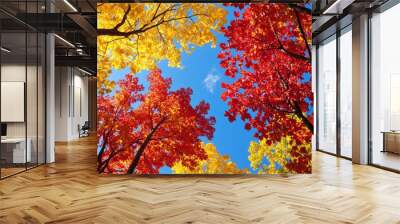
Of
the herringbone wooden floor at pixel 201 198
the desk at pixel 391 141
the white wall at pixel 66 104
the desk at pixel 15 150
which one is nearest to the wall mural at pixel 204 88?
the herringbone wooden floor at pixel 201 198

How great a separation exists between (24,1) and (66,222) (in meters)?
4.46

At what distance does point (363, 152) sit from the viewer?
316 inches

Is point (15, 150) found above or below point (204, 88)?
below

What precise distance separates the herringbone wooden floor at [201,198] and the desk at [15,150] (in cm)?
35

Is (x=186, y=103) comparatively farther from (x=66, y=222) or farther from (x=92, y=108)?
(x=92, y=108)

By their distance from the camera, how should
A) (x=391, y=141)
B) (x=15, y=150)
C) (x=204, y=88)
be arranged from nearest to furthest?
(x=204, y=88), (x=15, y=150), (x=391, y=141)

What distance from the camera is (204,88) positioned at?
6.40 meters

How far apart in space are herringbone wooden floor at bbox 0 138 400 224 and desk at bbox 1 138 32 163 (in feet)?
1.14

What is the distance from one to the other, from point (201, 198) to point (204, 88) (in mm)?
2190

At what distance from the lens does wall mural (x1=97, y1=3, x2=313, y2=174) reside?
630 cm

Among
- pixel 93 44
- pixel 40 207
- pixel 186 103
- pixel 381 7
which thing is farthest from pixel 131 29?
pixel 93 44

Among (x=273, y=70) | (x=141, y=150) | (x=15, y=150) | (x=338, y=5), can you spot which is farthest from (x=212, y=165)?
(x=338, y=5)

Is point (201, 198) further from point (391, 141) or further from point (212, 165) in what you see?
point (391, 141)

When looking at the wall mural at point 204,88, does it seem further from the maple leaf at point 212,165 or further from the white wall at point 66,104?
the white wall at point 66,104
